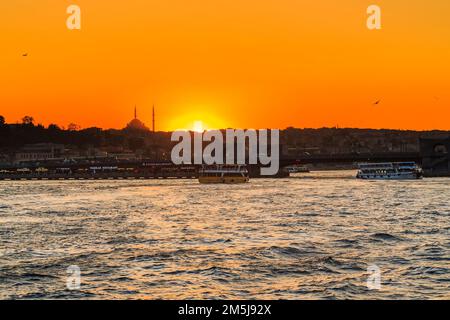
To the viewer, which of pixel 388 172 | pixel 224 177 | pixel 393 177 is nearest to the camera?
pixel 224 177

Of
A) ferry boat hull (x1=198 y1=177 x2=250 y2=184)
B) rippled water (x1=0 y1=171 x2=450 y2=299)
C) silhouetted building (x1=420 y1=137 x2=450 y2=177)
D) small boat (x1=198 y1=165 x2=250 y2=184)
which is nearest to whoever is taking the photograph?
rippled water (x1=0 y1=171 x2=450 y2=299)

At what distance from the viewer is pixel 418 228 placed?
A: 31.5 metres

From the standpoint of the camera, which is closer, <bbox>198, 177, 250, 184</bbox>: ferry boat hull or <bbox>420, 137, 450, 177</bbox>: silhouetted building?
<bbox>198, 177, 250, 184</bbox>: ferry boat hull

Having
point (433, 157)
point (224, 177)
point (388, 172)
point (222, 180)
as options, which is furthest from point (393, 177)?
point (222, 180)

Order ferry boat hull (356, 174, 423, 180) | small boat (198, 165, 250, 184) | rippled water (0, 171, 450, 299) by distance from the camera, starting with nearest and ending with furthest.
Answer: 1. rippled water (0, 171, 450, 299)
2. small boat (198, 165, 250, 184)
3. ferry boat hull (356, 174, 423, 180)

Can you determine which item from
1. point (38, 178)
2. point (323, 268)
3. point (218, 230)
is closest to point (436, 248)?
point (323, 268)

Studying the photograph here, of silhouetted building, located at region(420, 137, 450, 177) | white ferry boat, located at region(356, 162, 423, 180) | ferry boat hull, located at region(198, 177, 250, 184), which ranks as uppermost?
silhouetted building, located at region(420, 137, 450, 177)

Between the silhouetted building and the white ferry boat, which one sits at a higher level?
the silhouetted building

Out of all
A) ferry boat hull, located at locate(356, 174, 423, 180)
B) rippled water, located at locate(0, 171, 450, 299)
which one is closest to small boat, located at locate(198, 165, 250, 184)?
ferry boat hull, located at locate(356, 174, 423, 180)

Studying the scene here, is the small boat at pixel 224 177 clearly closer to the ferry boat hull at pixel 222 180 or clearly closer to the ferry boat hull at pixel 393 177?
the ferry boat hull at pixel 222 180

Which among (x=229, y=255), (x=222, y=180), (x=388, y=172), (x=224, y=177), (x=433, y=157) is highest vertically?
(x=433, y=157)

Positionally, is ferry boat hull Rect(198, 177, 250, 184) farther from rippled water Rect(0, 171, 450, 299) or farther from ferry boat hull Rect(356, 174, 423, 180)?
rippled water Rect(0, 171, 450, 299)

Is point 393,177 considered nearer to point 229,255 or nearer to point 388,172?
point 388,172
